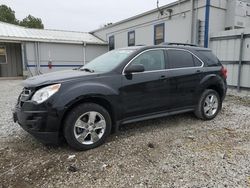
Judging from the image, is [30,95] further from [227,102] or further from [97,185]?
[227,102]

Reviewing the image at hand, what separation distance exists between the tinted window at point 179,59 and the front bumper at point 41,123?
254cm

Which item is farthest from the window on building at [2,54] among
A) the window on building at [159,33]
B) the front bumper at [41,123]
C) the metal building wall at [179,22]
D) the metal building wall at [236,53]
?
the front bumper at [41,123]

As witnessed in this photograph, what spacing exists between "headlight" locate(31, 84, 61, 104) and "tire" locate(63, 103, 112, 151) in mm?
404

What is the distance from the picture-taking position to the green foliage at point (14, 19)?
32.8 m

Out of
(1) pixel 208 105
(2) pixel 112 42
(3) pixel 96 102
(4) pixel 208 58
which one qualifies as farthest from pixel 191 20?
(2) pixel 112 42

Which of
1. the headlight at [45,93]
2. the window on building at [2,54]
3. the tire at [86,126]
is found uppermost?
the window on building at [2,54]

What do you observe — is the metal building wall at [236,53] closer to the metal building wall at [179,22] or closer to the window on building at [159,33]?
the metal building wall at [179,22]

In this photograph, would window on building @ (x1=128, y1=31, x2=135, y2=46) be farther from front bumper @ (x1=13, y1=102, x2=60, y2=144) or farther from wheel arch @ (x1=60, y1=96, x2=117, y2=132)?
front bumper @ (x1=13, y1=102, x2=60, y2=144)

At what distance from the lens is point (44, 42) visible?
16703 millimetres

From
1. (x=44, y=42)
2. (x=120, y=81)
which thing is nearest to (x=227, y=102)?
(x=120, y=81)

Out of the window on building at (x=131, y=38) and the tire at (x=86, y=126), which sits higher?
the window on building at (x=131, y=38)

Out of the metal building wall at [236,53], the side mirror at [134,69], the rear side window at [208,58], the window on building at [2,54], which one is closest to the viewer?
the side mirror at [134,69]

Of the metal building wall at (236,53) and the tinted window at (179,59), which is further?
the metal building wall at (236,53)

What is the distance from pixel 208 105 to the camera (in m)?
5.19
